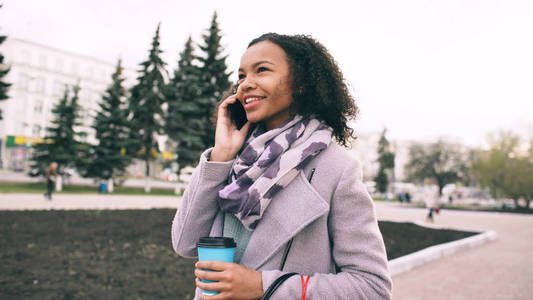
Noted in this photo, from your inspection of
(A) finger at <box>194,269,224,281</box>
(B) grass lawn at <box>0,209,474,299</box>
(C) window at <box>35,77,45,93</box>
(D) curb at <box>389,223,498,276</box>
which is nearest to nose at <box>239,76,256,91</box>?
(A) finger at <box>194,269,224,281</box>

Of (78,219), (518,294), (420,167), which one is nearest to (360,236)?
(518,294)

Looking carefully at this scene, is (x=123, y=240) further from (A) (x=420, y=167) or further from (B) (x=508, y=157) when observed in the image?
(A) (x=420, y=167)

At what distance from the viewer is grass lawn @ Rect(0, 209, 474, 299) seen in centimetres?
468

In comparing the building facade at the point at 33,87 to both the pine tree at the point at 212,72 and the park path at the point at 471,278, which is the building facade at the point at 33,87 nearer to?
the pine tree at the point at 212,72

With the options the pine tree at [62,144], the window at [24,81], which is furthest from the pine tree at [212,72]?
the window at [24,81]

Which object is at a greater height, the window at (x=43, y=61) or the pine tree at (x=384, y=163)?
the window at (x=43, y=61)

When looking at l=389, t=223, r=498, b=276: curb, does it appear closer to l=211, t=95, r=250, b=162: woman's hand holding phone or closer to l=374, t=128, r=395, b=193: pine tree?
l=211, t=95, r=250, b=162: woman's hand holding phone

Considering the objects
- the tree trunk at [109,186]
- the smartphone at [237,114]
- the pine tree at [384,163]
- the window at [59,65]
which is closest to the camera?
the smartphone at [237,114]

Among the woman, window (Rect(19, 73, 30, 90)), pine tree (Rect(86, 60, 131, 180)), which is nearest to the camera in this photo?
the woman

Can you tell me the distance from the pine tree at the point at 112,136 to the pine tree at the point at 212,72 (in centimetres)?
627

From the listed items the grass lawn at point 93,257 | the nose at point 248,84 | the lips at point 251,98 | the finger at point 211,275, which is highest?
the nose at point 248,84

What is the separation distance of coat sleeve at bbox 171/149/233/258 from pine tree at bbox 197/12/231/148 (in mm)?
24933

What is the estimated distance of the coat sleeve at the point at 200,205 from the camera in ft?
5.09

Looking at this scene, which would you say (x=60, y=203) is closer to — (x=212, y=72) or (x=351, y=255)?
(x=212, y=72)
